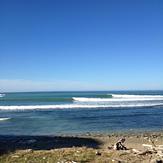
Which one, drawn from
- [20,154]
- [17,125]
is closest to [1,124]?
[17,125]

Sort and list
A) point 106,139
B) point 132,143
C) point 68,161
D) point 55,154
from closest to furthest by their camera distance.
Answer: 1. point 68,161
2. point 55,154
3. point 132,143
4. point 106,139

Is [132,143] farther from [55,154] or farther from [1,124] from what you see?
[1,124]

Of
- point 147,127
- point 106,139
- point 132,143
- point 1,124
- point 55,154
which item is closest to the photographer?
point 55,154

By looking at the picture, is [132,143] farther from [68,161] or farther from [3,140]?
[68,161]

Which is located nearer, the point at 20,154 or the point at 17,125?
the point at 20,154

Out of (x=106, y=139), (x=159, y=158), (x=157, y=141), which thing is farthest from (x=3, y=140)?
(x=159, y=158)

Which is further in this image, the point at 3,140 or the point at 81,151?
the point at 3,140

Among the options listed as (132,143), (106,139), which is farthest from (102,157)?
(106,139)

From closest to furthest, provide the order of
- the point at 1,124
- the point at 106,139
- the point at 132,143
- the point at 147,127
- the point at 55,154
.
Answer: the point at 55,154
the point at 132,143
the point at 106,139
the point at 147,127
the point at 1,124

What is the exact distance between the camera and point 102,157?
14.6m

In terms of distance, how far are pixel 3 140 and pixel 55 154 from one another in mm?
9370

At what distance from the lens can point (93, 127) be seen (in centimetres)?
3194

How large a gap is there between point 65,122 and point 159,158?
22.4 m

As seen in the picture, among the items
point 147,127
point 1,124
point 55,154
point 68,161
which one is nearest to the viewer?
point 68,161
